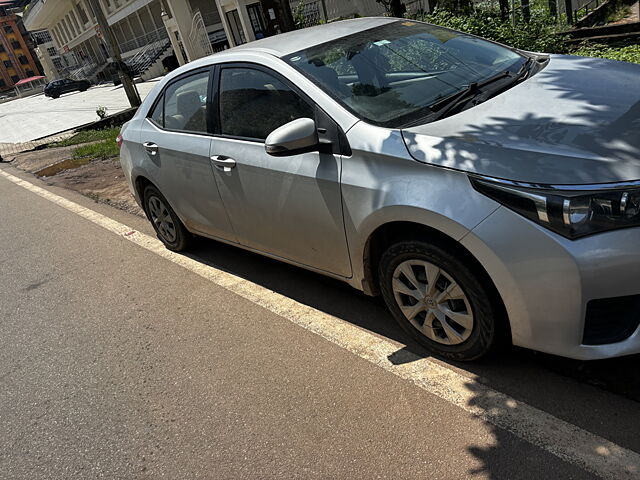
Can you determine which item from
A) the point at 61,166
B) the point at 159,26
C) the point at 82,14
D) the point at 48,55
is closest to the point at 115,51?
the point at 61,166

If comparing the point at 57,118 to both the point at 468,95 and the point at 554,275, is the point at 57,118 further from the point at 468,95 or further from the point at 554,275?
the point at 554,275

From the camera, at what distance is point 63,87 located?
48875mm

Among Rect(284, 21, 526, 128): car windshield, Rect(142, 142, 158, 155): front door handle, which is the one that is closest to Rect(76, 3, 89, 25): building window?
Rect(142, 142, 158, 155): front door handle

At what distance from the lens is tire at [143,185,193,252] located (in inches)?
188

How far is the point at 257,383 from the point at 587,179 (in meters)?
1.98

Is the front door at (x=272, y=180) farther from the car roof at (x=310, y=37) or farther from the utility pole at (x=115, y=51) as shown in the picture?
the utility pole at (x=115, y=51)

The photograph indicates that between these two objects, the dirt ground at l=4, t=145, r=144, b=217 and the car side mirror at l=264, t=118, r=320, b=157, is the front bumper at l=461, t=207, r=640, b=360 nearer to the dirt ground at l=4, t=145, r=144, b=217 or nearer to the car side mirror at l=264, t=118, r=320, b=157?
the car side mirror at l=264, t=118, r=320, b=157

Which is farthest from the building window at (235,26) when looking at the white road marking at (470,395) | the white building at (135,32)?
the white road marking at (470,395)

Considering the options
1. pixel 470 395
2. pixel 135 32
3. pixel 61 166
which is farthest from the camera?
pixel 135 32

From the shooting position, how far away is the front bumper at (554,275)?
6.77 feet

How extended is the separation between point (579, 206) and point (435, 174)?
63cm

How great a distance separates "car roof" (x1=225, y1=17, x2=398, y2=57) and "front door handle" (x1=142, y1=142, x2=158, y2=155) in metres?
1.13

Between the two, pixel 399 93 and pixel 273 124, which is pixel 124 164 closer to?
pixel 273 124

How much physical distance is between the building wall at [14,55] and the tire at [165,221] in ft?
378
